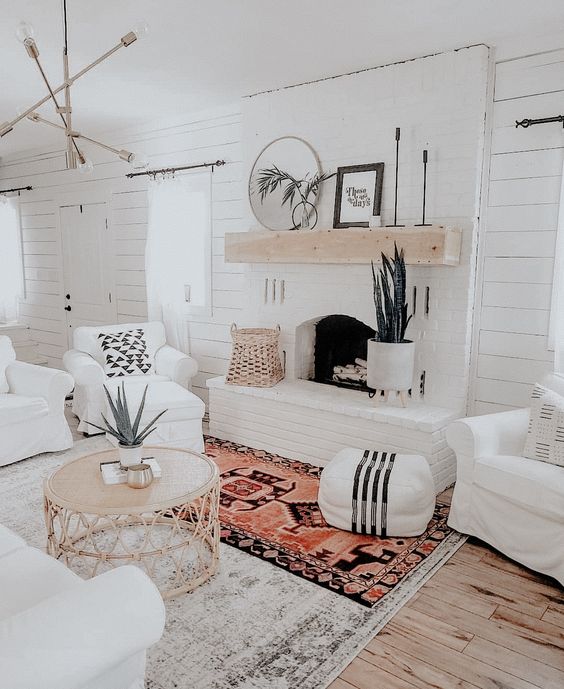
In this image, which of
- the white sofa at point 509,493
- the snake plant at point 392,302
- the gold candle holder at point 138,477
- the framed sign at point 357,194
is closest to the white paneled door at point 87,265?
the framed sign at point 357,194

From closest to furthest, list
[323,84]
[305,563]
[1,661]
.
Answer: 1. [1,661]
2. [305,563]
3. [323,84]

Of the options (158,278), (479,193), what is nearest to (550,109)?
(479,193)

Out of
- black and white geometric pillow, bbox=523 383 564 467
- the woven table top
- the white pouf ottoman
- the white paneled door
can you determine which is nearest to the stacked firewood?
the white pouf ottoman

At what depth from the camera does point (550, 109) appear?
10.1ft

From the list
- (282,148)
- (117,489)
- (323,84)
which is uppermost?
(323,84)

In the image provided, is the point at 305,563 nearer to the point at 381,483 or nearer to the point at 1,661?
the point at 381,483

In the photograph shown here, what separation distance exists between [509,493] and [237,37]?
2695mm

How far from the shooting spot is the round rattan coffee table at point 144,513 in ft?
7.32

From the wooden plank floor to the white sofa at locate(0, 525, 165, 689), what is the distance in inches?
32.0

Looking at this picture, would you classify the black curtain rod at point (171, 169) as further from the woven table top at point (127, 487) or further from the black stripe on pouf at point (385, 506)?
the black stripe on pouf at point (385, 506)

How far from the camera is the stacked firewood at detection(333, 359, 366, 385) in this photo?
13.3 feet

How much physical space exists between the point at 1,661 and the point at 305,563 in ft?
5.29

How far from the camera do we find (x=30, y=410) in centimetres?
379

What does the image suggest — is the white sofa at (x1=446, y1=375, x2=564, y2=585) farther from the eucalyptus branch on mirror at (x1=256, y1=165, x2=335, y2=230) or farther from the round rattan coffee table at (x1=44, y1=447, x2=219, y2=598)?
the eucalyptus branch on mirror at (x1=256, y1=165, x2=335, y2=230)
